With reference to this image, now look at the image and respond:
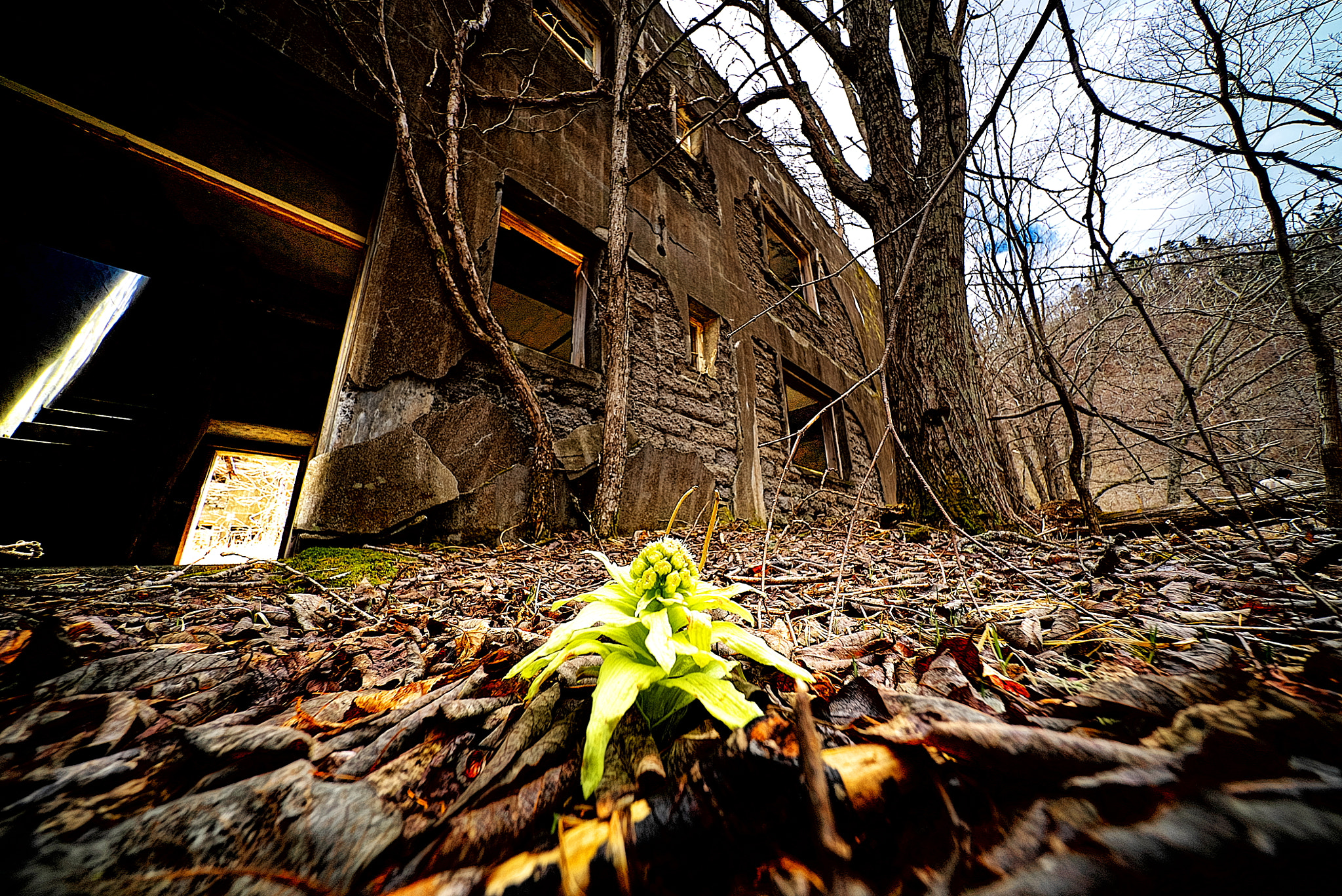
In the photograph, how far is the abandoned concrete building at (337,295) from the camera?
262 cm

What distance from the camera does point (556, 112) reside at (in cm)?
411

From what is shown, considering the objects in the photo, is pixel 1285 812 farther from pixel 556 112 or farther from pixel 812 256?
pixel 812 256

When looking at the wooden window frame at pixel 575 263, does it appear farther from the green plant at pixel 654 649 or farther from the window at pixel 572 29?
the green plant at pixel 654 649

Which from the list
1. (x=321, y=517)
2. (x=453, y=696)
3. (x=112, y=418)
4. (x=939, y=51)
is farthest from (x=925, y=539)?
(x=112, y=418)

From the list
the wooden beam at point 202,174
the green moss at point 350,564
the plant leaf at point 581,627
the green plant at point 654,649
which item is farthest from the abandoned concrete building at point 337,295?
the plant leaf at point 581,627

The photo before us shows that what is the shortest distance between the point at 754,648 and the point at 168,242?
6.26m

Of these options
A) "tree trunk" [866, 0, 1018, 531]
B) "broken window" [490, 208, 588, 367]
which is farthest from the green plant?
"broken window" [490, 208, 588, 367]

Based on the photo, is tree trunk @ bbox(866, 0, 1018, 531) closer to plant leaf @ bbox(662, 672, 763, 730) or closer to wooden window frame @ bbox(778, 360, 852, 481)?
plant leaf @ bbox(662, 672, 763, 730)

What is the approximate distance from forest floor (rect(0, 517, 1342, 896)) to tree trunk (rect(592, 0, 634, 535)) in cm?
224

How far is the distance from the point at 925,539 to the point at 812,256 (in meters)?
7.04

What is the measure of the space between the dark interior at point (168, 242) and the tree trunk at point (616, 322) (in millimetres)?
1783

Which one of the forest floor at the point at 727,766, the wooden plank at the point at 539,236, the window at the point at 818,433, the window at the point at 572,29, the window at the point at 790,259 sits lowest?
the forest floor at the point at 727,766

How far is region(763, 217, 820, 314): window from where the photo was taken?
734cm

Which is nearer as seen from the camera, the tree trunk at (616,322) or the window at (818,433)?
the tree trunk at (616,322)
